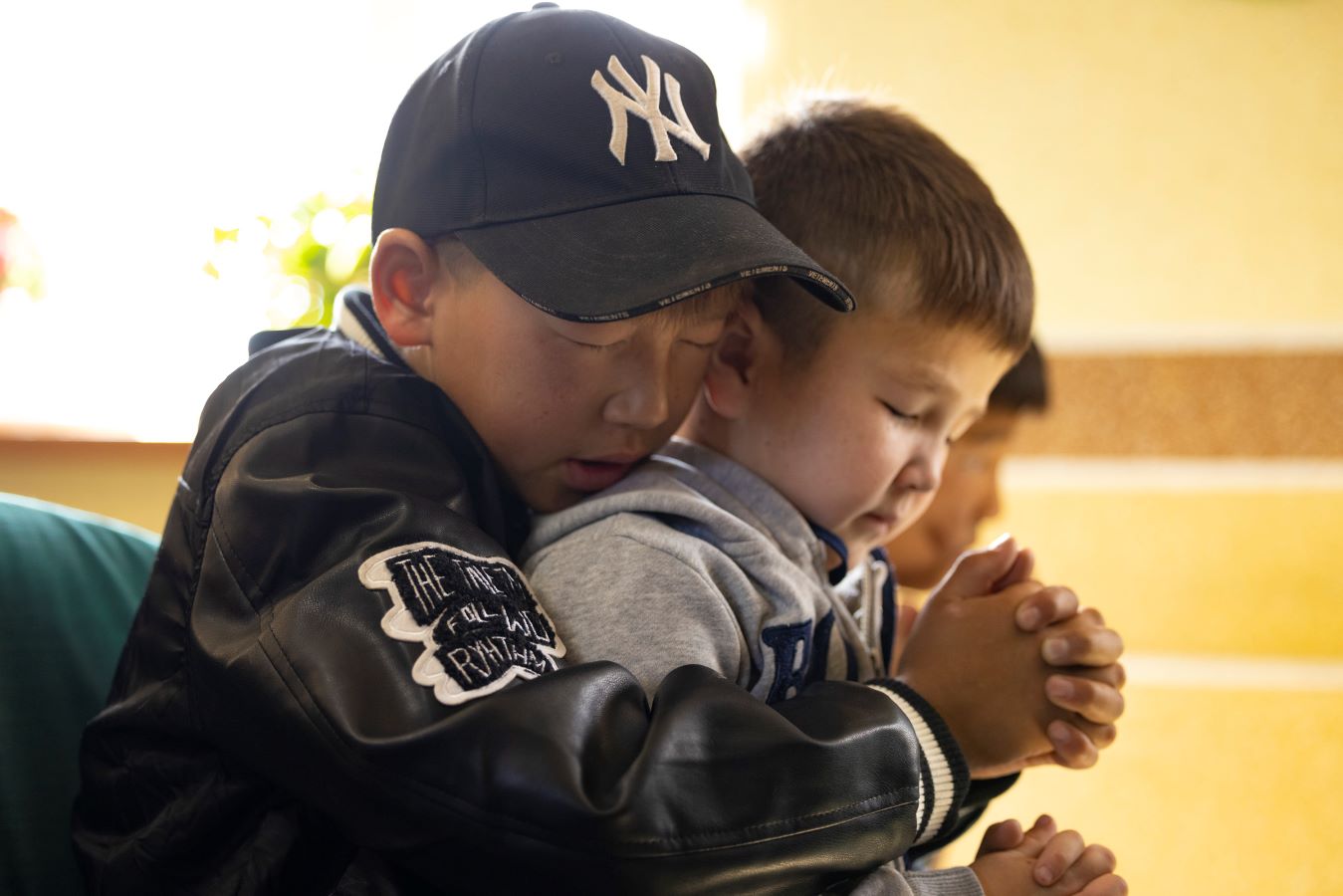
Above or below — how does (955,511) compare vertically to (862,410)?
Answer: below

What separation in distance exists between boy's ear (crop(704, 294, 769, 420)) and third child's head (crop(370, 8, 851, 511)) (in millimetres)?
105

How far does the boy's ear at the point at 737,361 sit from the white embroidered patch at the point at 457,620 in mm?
345

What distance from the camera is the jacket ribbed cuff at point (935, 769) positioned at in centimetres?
76

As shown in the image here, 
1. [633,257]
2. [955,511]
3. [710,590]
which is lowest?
[955,511]

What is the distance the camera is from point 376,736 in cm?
59

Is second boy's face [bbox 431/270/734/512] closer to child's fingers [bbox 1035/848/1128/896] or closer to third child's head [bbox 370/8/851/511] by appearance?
third child's head [bbox 370/8/851/511]

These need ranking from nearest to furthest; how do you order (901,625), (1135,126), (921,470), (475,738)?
1. (475,738)
2. (921,470)
3. (901,625)
4. (1135,126)

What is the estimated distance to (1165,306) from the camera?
104 inches

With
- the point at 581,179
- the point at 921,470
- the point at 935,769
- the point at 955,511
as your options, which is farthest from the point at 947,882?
the point at 955,511

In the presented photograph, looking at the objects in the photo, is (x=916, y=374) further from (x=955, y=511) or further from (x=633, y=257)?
(x=955, y=511)

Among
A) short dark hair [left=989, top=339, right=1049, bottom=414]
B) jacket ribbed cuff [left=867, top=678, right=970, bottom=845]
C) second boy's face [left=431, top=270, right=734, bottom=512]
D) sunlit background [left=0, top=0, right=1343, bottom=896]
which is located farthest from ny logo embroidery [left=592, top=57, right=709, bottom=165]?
sunlit background [left=0, top=0, right=1343, bottom=896]

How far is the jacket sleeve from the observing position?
1.89ft

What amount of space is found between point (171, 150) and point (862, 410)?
2.28 m

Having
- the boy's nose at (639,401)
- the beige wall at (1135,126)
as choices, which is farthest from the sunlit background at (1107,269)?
the boy's nose at (639,401)
